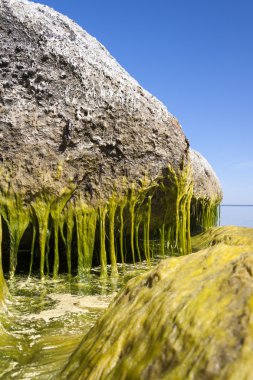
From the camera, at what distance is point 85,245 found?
579 cm

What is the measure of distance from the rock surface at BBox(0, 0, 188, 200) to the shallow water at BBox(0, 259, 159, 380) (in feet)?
3.87

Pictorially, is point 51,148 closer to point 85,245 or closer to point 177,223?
point 85,245

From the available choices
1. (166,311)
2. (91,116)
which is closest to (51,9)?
(91,116)

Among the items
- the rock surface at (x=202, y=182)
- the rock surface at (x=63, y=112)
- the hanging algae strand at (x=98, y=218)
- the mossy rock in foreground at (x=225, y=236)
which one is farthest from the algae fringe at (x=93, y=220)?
the rock surface at (x=202, y=182)

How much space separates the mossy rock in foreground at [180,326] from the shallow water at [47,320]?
596mm

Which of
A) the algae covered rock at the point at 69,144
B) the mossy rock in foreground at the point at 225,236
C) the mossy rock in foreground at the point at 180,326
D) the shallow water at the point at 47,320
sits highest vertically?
the algae covered rock at the point at 69,144

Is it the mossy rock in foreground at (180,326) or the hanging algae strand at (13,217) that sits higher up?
the hanging algae strand at (13,217)

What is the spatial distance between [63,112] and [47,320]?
2.75m

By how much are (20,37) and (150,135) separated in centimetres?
216

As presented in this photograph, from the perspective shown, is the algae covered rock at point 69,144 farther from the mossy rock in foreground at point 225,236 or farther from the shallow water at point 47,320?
the mossy rock in foreground at point 225,236

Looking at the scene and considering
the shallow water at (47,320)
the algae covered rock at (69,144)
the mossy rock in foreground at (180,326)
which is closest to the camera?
the mossy rock in foreground at (180,326)

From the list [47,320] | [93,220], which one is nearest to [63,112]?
[93,220]

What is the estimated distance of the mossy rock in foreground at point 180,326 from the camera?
1424 mm

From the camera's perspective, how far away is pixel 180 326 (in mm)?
1688
